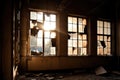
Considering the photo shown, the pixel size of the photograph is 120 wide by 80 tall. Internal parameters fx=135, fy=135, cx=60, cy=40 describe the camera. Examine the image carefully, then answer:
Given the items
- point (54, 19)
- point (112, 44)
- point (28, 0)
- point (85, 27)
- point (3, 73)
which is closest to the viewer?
point (3, 73)

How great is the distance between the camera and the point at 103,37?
8.06 metres

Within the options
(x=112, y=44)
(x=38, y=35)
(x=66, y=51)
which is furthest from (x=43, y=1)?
(x=112, y=44)

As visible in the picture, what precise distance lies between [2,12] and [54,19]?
3.52 metres

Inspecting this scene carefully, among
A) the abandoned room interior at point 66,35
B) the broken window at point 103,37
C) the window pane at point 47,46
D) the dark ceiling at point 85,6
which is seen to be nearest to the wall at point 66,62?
the abandoned room interior at point 66,35

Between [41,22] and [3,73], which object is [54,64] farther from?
[3,73]

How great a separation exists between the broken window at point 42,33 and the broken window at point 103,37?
9.19 ft

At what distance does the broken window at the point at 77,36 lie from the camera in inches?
284

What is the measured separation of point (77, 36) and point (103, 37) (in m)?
1.76

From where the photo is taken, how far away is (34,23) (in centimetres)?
646

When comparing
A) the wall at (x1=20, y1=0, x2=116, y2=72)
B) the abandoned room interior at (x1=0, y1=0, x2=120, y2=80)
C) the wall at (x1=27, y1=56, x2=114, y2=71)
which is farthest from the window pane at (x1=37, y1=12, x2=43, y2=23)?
the wall at (x1=27, y1=56, x2=114, y2=71)

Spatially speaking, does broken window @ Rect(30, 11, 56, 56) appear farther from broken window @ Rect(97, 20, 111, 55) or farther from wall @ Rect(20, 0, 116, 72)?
broken window @ Rect(97, 20, 111, 55)

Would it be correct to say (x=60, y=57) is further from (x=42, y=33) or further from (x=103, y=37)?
(x=103, y=37)

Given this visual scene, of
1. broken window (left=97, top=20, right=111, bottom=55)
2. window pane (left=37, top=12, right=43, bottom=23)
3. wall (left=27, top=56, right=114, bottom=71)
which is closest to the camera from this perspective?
wall (left=27, top=56, right=114, bottom=71)

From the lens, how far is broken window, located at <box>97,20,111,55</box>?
793 cm
